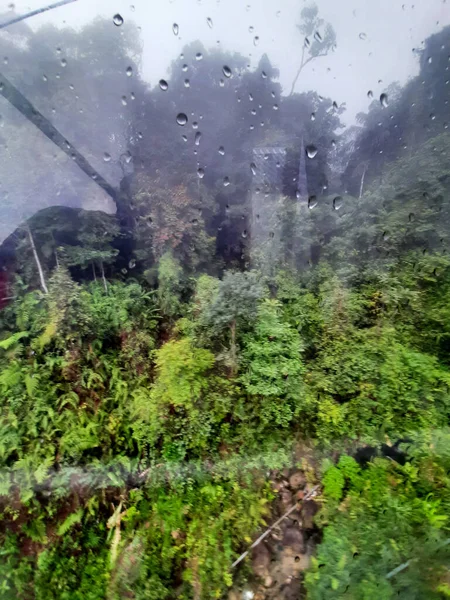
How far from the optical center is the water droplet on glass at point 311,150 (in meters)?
3.16

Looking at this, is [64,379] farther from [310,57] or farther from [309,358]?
[310,57]

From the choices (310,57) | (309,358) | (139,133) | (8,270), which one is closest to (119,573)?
(309,358)

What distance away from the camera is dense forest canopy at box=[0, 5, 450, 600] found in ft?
7.68

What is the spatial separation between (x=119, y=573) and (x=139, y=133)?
3.96 meters

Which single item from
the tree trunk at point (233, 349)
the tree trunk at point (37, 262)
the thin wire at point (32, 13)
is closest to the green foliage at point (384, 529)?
the tree trunk at point (233, 349)

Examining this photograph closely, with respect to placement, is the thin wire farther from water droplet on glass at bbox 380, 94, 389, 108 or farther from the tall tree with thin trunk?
water droplet on glass at bbox 380, 94, 389, 108

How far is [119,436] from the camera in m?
2.72

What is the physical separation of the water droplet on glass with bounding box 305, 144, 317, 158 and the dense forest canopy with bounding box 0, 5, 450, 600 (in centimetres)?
2

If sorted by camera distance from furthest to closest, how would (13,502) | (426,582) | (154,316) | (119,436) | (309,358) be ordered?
(154,316) → (309,358) → (119,436) → (13,502) → (426,582)

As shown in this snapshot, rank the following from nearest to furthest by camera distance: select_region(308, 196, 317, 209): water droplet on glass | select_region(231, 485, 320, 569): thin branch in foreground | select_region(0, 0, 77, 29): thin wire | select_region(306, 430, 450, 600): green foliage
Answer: select_region(306, 430, 450, 600): green foliage
select_region(231, 485, 320, 569): thin branch in foreground
select_region(0, 0, 77, 29): thin wire
select_region(308, 196, 317, 209): water droplet on glass

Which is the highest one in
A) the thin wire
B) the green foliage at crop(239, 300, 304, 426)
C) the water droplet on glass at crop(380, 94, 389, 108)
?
the thin wire

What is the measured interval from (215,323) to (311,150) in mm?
2185

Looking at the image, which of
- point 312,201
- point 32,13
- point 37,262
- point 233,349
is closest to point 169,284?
point 233,349

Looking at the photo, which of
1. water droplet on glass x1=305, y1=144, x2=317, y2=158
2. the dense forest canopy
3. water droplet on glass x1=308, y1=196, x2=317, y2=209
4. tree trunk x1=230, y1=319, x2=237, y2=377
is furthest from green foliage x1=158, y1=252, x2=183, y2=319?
water droplet on glass x1=305, y1=144, x2=317, y2=158
